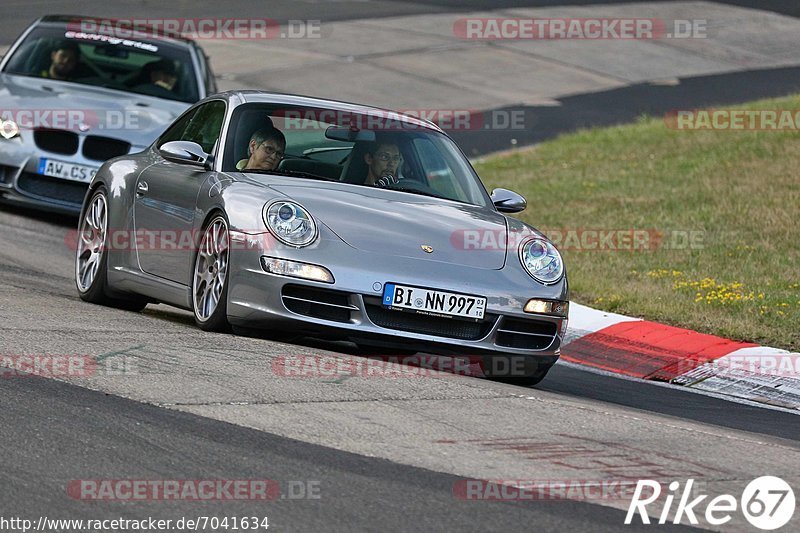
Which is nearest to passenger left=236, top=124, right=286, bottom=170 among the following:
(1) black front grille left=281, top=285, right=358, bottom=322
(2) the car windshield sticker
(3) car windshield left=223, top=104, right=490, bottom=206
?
(3) car windshield left=223, top=104, right=490, bottom=206

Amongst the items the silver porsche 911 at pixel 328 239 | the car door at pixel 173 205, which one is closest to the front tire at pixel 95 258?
the silver porsche 911 at pixel 328 239

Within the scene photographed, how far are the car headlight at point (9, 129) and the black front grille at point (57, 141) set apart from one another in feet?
0.49

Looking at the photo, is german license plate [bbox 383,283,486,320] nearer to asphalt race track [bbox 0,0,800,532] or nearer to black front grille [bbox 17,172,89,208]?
asphalt race track [bbox 0,0,800,532]

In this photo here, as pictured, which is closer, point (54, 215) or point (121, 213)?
point (121, 213)

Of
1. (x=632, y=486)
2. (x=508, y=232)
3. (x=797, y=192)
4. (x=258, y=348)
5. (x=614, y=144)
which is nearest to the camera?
(x=632, y=486)

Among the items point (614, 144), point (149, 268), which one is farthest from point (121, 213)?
point (614, 144)

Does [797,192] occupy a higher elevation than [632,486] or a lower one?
lower

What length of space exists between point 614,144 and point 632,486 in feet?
43.2

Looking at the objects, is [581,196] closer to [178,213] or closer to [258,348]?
[178,213]

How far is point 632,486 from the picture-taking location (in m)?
5.37

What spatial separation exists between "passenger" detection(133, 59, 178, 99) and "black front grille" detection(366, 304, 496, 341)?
→ 6.40m

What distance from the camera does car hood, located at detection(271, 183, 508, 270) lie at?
7.61m

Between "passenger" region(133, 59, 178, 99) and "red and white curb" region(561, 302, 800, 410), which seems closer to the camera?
"red and white curb" region(561, 302, 800, 410)

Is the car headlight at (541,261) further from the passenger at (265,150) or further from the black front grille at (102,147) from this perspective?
the black front grille at (102,147)
